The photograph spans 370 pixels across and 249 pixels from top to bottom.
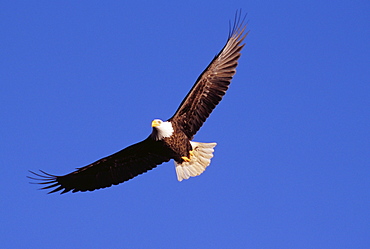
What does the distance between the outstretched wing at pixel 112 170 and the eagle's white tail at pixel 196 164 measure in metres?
0.48

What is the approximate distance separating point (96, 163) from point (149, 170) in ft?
2.87

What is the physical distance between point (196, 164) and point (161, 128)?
4.56 ft

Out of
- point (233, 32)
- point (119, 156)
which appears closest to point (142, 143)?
point (119, 156)

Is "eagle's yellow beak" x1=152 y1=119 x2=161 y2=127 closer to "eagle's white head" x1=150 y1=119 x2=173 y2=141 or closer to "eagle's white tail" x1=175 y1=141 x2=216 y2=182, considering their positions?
"eagle's white head" x1=150 y1=119 x2=173 y2=141

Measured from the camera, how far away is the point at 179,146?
11.8 meters

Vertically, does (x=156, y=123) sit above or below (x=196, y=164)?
above

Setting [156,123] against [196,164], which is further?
[196,164]

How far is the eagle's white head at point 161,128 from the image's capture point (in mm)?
11633

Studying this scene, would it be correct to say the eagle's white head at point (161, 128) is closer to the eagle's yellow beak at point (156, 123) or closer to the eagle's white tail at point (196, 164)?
the eagle's yellow beak at point (156, 123)

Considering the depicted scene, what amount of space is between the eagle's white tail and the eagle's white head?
111cm

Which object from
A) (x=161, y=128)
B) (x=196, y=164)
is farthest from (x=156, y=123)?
(x=196, y=164)

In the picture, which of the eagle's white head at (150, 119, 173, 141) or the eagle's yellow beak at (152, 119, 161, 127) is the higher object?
the eagle's yellow beak at (152, 119, 161, 127)

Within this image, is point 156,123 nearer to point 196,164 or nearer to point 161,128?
point 161,128

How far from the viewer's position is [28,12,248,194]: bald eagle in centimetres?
1188
